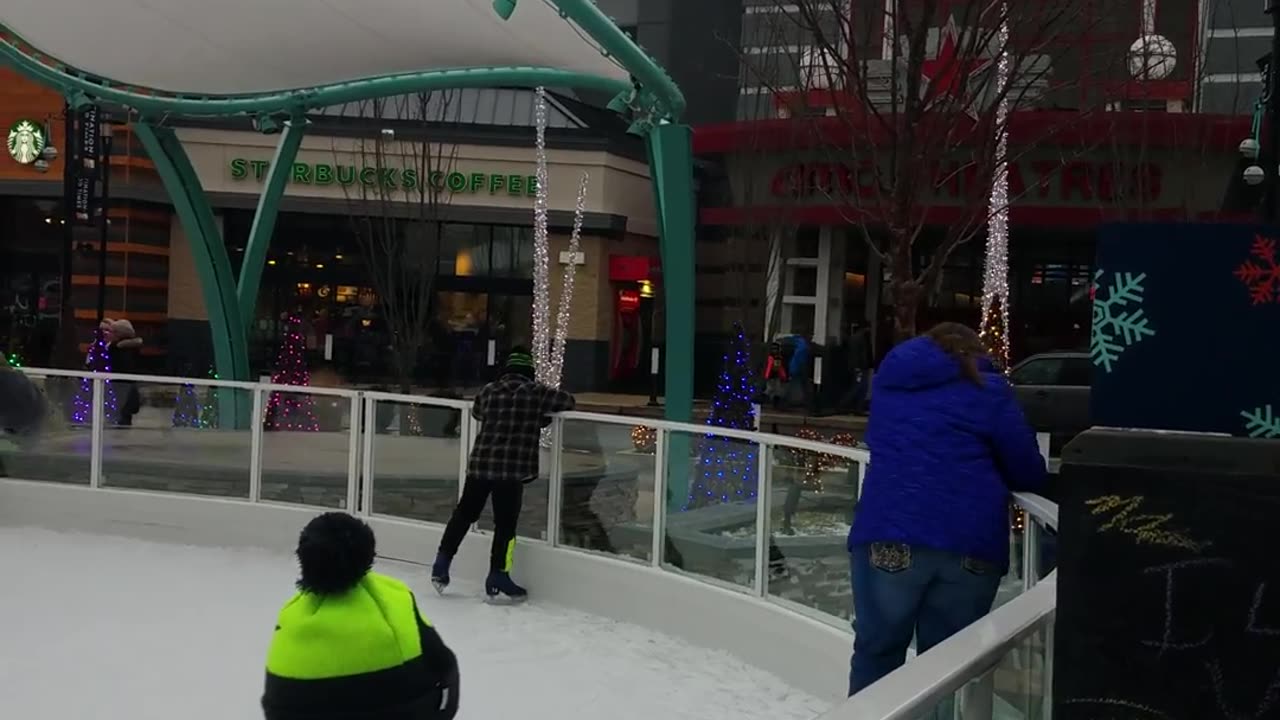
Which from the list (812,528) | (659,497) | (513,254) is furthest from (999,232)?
(513,254)

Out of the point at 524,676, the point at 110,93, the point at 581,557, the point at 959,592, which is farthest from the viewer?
the point at 110,93

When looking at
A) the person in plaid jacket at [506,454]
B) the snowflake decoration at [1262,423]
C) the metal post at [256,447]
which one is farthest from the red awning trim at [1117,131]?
the snowflake decoration at [1262,423]

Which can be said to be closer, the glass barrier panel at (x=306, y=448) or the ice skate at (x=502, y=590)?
the ice skate at (x=502, y=590)

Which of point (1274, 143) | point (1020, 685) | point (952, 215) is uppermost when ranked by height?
point (952, 215)

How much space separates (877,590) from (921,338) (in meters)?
0.77

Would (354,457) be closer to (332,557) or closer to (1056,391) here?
(332,557)

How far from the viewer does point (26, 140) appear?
2509cm

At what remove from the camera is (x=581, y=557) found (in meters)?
8.52

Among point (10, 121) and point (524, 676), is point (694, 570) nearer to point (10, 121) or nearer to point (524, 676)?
point (524, 676)

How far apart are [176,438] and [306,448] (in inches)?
48.9

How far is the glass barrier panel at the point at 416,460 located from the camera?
9.65 meters

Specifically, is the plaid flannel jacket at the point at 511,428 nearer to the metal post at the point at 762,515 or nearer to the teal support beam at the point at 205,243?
the metal post at the point at 762,515

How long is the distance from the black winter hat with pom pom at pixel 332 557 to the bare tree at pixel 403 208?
20465mm

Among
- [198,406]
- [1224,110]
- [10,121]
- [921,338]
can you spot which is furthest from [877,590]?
[10,121]
